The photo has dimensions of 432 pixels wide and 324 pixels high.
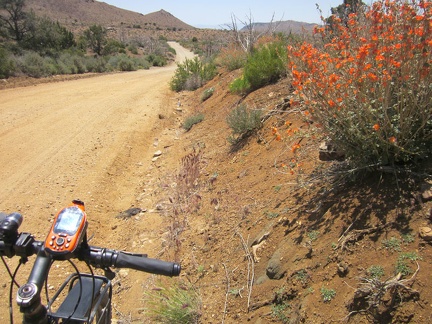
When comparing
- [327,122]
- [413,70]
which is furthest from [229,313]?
[413,70]

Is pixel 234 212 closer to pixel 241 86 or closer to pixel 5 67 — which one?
pixel 241 86

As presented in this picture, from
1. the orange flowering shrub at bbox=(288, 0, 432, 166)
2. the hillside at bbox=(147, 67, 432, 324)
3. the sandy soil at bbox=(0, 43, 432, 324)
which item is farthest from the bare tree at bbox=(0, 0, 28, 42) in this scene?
the orange flowering shrub at bbox=(288, 0, 432, 166)

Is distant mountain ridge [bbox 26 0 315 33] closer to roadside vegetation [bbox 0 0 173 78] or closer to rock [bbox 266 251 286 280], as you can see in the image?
roadside vegetation [bbox 0 0 173 78]

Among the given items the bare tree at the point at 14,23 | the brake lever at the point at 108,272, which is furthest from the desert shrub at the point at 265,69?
the bare tree at the point at 14,23

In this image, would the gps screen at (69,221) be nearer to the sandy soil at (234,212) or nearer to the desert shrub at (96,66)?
the sandy soil at (234,212)

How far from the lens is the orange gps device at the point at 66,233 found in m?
1.42

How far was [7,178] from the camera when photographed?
6496mm

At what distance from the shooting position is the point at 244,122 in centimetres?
618

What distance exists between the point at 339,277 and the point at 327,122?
4.45 feet

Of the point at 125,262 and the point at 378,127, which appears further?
the point at 378,127

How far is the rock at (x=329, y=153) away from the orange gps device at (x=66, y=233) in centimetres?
278

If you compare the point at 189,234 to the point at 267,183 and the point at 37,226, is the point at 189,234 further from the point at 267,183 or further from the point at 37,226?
the point at 37,226

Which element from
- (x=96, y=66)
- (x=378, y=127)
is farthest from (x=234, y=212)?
(x=96, y=66)

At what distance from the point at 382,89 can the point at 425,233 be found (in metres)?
1.09
